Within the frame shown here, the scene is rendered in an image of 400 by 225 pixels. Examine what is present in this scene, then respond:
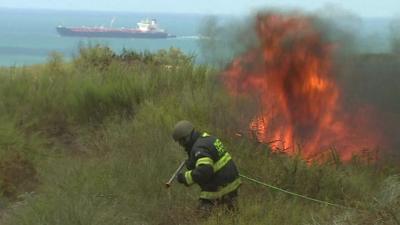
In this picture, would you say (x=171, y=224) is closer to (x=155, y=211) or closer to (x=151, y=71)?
(x=155, y=211)

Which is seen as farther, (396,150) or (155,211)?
(396,150)

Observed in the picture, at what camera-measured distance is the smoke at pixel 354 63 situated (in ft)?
35.7

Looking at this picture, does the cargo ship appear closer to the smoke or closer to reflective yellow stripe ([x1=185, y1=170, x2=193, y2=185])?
the smoke

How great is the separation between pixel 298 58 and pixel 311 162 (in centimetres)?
233

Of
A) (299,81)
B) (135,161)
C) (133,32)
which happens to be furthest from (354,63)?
(133,32)

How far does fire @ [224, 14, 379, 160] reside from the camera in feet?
35.7

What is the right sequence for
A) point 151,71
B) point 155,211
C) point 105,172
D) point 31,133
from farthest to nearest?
point 151,71 → point 31,133 → point 105,172 → point 155,211

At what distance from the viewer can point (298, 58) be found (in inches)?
438

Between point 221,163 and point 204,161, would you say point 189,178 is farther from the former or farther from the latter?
point 221,163

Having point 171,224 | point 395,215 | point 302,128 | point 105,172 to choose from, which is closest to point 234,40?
point 302,128

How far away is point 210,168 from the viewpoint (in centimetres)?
695

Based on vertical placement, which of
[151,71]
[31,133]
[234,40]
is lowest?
[31,133]

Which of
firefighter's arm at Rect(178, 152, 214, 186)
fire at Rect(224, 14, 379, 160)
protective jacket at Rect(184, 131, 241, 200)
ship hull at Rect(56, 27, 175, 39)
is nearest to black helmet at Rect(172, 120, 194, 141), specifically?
protective jacket at Rect(184, 131, 241, 200)

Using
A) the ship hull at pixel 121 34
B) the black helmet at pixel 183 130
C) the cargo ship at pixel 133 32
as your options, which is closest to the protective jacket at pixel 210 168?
the black helmet at pixel 183 130
